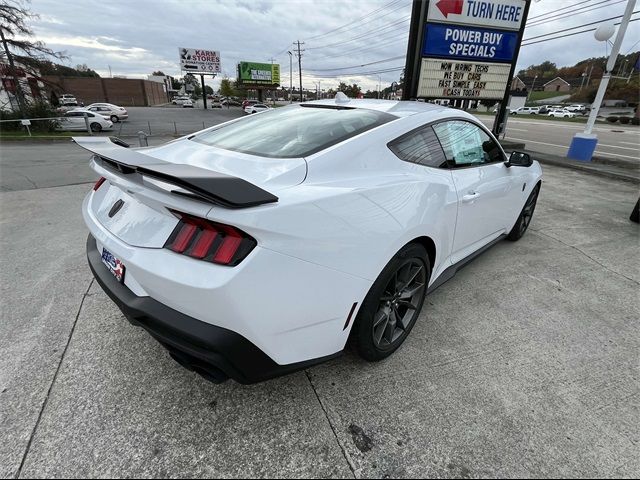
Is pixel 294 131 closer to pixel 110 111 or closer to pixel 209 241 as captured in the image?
pixel 209 241

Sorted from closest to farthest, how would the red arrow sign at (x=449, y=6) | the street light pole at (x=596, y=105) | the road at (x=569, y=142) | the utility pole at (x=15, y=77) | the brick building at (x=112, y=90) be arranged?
the red arrow sign at (x=449, y=6) → the street light pole at (x=596, y=105) → the road at (x=569, y=142) → the utility pole at (x=15, y=77) → the brick building at (x=112, y=90)

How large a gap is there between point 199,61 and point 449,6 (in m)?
59.0

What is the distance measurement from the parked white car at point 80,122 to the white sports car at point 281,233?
2077cm

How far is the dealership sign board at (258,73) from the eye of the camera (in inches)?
2352

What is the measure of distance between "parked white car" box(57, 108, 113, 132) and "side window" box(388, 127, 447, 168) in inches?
830

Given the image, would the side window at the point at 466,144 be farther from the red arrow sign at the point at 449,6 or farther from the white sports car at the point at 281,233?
the red arrow sign at the point at 449,6

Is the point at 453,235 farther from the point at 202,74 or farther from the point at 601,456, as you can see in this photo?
the point at 202,74

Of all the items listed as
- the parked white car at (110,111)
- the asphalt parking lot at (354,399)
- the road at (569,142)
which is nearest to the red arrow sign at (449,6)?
the asphalt parking lot at (354,399)

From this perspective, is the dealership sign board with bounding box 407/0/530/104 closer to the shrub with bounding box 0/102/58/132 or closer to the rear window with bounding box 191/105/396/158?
the rear window with bounding box 191/105/396/158

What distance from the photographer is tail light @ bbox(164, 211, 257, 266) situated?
4.62ft

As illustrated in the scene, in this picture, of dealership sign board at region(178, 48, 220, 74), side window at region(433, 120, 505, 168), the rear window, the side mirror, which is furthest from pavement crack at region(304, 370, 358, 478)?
dealership sign board at region(178, 48, 220, 74)

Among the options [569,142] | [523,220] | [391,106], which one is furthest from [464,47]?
[569,142]

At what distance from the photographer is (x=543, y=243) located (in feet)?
13.9

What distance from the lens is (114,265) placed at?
1.83 m
